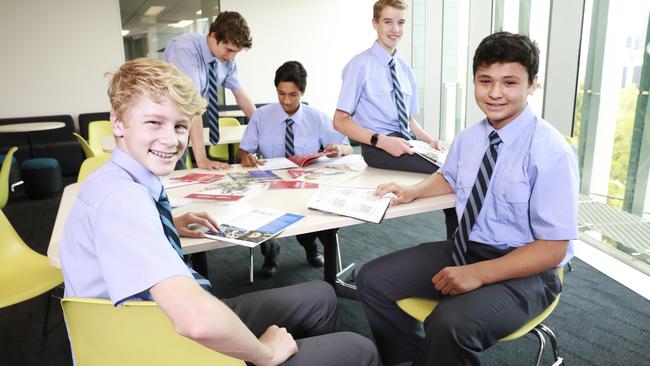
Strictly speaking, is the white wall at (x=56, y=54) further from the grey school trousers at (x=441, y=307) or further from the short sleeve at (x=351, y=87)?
the grey school trousers at (x=441, y=307)

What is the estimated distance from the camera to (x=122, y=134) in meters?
1.07

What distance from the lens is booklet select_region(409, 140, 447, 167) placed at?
2.15m

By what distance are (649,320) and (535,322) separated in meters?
1.36

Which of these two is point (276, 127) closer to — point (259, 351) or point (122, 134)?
point (122, 134)

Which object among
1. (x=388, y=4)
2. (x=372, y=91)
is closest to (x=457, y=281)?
(x=372, y=91)

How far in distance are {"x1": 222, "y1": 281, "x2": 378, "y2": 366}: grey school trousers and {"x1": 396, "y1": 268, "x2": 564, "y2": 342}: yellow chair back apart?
0.89 feet

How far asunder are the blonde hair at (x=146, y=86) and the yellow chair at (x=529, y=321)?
1.00 metres


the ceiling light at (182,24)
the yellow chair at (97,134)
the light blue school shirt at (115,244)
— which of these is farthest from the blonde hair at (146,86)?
the ceiling light at (182,24)

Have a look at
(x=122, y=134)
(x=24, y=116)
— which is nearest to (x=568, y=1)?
(x=122, y=134)

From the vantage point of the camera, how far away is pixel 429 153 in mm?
2229

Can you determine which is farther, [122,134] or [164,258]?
[122,134]

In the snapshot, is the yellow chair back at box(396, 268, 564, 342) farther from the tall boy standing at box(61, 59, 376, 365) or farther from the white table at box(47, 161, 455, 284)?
the tall boy standing at box(61, 59, 376, 365)

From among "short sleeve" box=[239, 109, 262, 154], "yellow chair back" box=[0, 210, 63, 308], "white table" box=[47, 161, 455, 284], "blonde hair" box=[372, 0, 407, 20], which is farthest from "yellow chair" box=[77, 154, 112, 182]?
"blonde hair" box=[372, 0, 407, 20]

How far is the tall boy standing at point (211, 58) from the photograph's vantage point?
2.61m
